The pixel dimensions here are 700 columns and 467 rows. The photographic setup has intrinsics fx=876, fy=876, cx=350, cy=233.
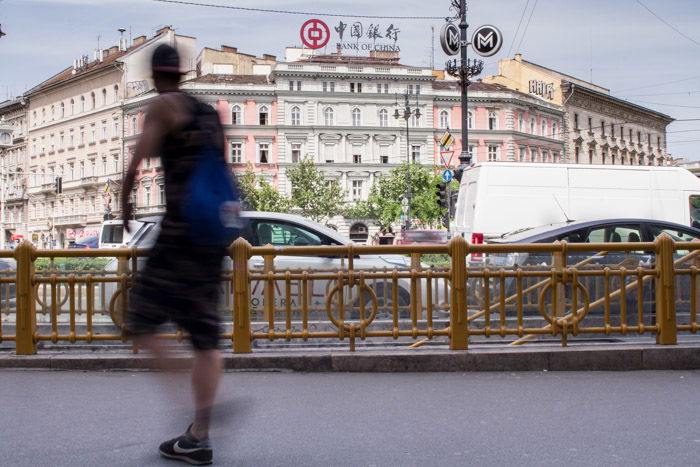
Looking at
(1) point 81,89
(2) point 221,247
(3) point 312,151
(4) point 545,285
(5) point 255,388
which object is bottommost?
(5) point 255,388

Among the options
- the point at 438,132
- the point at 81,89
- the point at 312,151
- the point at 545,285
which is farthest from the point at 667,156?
the point at 545,285

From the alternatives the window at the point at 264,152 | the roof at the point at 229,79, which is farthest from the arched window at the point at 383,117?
the roof at the point at 229,79

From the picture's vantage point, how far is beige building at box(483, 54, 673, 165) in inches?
3305

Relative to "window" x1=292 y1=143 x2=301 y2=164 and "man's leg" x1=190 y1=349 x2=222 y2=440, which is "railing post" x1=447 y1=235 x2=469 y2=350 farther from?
"window" x1=292 y1=143 x2=301 y2=164

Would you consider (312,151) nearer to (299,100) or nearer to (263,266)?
(299,100)

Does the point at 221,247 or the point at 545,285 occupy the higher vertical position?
the point at 221,247

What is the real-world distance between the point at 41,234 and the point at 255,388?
8453 cm

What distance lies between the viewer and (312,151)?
251 ft

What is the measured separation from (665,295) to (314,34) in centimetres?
7060

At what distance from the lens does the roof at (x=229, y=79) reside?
75.4m

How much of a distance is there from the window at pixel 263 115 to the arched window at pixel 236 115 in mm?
1643

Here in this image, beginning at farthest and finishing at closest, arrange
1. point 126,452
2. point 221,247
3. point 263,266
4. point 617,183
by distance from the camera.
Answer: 1. point 617,183
2. point 263,266
3. point 126,452
4. point 221,247

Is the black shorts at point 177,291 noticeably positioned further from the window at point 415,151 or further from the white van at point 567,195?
the window at point 415,151

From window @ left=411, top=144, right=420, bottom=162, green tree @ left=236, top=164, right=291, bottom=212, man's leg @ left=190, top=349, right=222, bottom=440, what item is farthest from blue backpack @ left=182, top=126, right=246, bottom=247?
window @ left=411, top=144, right=420, bottom=162
